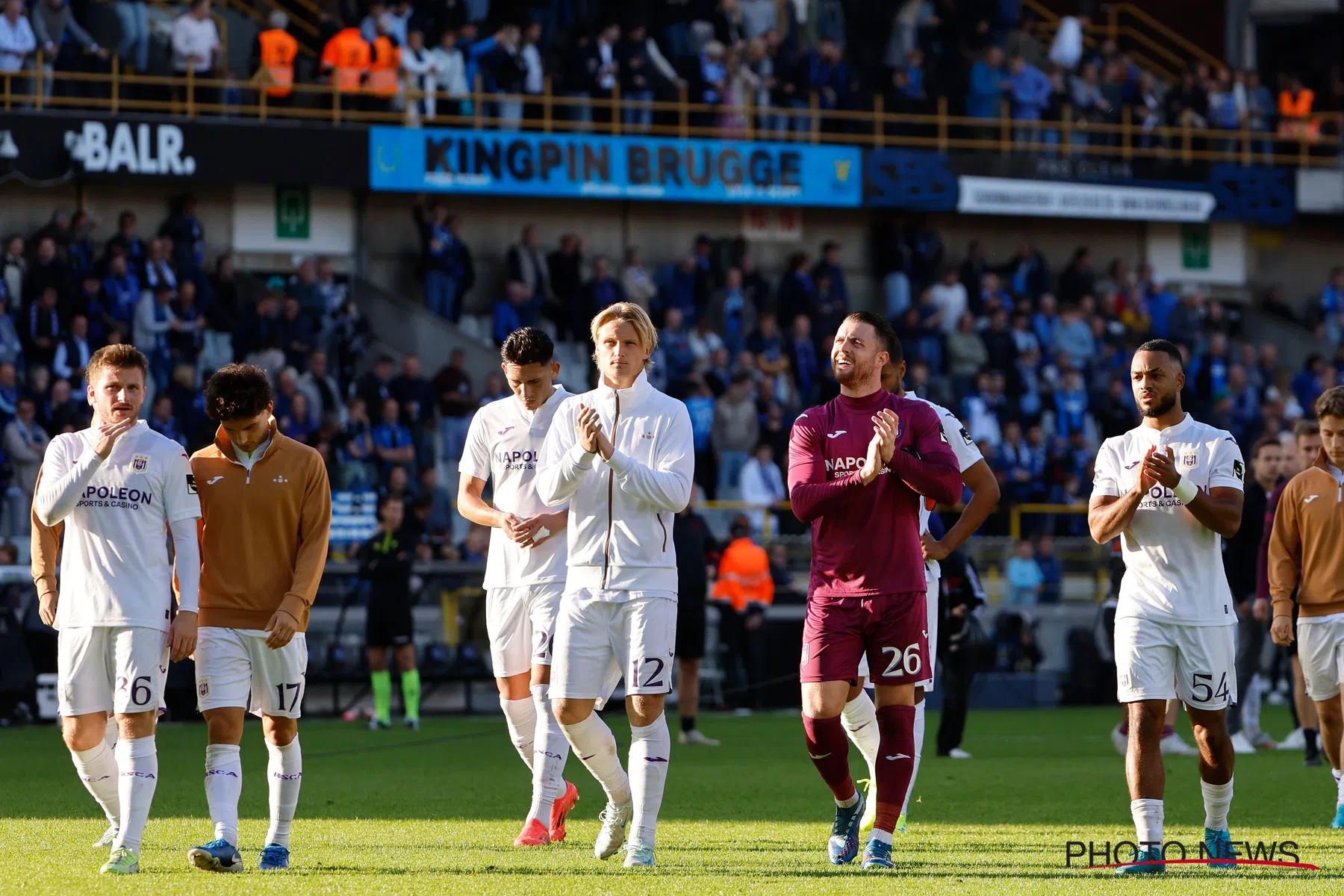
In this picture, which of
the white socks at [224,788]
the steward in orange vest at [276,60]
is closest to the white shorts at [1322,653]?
the white socks at [224,788]

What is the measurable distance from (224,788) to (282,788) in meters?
0.35

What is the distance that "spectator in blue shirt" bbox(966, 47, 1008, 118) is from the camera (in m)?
32.8

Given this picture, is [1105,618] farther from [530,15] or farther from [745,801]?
[530,15]

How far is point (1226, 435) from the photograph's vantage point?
8.91 metres

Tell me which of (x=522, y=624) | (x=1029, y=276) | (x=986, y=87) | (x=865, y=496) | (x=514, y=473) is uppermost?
(x=986, y=87)

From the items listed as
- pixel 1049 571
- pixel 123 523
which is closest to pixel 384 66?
pixel 1049 571

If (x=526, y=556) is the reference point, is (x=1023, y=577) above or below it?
below

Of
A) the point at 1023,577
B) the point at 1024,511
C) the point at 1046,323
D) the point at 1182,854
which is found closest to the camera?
the point at 1182,854

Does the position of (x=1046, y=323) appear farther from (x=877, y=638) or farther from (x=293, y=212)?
(x=877, y=638)

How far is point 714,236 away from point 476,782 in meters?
19.5

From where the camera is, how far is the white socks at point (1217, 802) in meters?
8.94

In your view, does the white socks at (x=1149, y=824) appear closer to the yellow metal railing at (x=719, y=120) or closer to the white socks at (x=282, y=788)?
the white socks at (x=282, y=788)

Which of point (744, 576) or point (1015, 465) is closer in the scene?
Result: point (744, 576)

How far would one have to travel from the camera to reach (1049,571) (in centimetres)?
2492
